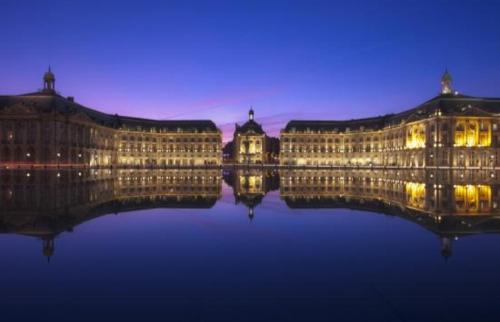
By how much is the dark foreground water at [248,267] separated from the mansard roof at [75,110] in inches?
3149

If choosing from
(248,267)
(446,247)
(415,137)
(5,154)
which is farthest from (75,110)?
(446,247)

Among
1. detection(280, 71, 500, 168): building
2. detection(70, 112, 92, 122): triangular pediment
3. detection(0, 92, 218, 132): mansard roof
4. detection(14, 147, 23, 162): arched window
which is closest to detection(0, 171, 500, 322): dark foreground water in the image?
detection(14, 147, 23, 162): arched window

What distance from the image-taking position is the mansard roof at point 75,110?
290 ft

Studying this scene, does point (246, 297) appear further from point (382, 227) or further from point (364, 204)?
point (364, 204)

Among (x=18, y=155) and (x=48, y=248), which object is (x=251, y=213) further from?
(x=18, y=155)

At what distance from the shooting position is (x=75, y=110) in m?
96.5

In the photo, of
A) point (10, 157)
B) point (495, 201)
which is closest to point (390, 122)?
point (10, 157)

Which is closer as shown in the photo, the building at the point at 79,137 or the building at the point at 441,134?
the building at the point at 79,137

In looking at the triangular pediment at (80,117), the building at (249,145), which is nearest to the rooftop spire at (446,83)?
the building at (249,145)

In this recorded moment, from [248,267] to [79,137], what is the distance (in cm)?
9705

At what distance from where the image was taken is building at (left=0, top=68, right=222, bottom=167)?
282 ft

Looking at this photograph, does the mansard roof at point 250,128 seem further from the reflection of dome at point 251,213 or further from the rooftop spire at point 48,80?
the reflection of dome at point 251,213

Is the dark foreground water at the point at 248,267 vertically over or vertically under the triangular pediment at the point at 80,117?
under

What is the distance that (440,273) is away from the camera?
27.3 ft
